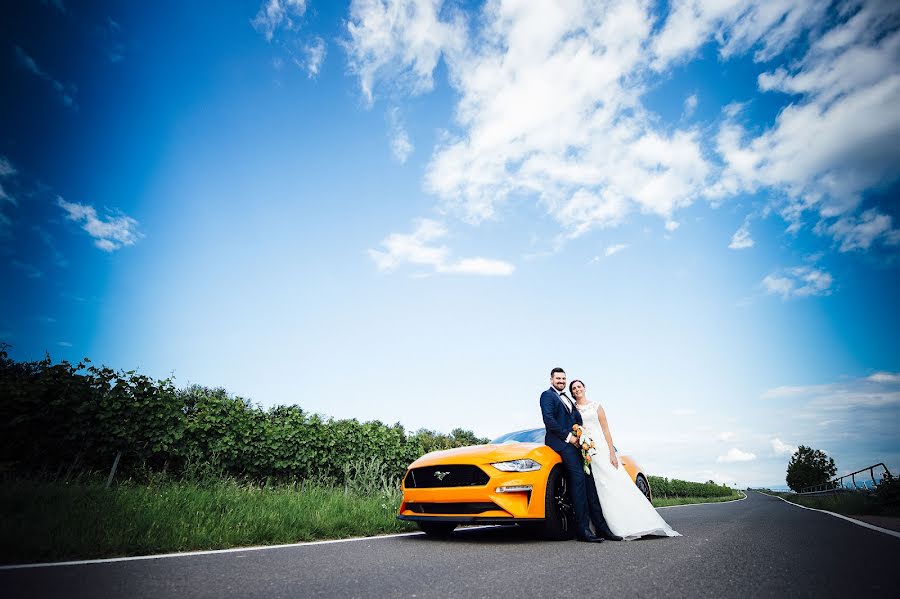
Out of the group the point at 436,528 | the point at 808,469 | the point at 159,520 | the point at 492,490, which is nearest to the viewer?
the point at 159,520

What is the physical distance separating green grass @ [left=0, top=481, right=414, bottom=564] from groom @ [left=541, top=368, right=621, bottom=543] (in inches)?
95.7

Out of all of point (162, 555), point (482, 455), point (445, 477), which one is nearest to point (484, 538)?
point (445, 477)

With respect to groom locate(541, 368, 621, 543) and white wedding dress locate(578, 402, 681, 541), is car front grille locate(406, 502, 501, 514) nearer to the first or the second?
groom locate(541, 368, 621, 543)

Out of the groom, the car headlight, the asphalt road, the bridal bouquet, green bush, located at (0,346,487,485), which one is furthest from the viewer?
green bush, located at (0,346,487,485)

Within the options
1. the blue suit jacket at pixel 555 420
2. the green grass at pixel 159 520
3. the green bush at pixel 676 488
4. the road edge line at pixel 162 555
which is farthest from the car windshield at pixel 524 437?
the green bush at pixel 676 488

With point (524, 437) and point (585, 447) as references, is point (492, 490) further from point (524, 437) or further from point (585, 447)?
point (524, 437)

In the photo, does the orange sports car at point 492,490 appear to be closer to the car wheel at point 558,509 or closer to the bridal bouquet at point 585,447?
the car wheel at point 558,509

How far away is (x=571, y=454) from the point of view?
5535 mm

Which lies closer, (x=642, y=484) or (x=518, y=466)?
(x=518, y=466)

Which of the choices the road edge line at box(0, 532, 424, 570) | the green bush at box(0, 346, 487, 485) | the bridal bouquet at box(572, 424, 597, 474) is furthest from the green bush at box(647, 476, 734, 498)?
the road edge line at box(0, 532, 424, 570)

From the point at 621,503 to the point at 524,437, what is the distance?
1.48 meters

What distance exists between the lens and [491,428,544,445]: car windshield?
6.28 meters

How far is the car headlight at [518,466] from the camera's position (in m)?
5.04

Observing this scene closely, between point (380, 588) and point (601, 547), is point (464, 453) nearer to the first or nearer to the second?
point (601, 547)
